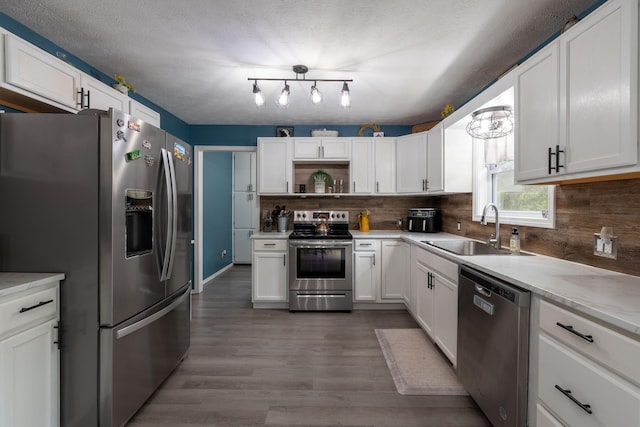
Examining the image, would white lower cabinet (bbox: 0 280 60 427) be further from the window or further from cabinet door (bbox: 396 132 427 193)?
cabinet door (bbox: 396 132 427 193)

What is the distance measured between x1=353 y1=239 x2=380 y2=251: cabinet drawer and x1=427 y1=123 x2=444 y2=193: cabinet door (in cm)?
89

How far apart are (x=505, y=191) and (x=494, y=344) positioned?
164cm

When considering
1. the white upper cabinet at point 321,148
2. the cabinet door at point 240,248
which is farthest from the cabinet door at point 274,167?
the cabinet door at point 240,248

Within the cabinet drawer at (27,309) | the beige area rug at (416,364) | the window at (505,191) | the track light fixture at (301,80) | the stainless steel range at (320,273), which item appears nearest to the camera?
the cabinet drawer at (27,309)

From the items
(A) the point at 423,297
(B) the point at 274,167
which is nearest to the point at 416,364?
(A) the point at 423,297

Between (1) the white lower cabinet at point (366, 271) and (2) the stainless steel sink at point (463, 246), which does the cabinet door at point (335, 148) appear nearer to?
(1) the white lower cabinet at point (366, 271)

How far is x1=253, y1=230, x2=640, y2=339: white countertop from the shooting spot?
994 mm

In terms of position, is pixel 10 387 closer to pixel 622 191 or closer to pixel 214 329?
pixel 214 329

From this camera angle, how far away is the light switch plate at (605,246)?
1.58m

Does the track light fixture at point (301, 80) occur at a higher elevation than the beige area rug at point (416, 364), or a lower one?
higher

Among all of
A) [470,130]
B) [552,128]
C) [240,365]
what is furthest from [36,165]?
[470,130]

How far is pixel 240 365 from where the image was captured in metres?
2.35

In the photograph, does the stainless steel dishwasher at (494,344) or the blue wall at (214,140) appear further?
the blue wall at (214,140)

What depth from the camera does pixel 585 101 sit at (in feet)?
4.45
